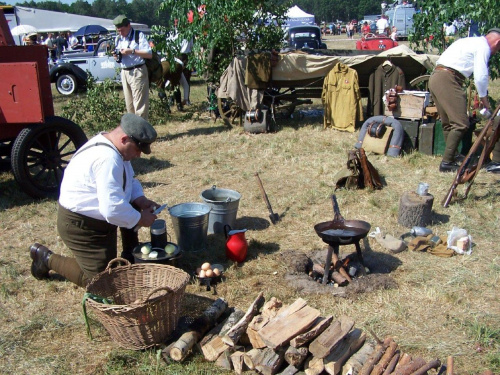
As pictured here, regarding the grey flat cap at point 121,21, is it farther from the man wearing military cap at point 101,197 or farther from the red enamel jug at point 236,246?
the red enamel jug at point 236,246

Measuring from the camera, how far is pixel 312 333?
2924 millimetres

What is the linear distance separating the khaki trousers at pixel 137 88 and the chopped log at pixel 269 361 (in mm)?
5987

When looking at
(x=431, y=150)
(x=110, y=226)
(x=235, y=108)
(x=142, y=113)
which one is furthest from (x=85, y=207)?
(x=235, y=108)

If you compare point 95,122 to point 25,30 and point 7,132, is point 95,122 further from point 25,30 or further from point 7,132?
point 25,30

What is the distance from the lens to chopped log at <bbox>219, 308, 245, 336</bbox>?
10.8 ft

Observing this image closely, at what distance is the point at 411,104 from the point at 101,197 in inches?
221

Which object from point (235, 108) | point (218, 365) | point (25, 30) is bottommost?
point (218, 365)

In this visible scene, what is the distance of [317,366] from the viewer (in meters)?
2.89

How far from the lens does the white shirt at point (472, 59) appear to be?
5.78m

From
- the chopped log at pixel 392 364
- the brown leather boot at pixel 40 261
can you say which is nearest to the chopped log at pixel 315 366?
the chopped log at pixel 392 364

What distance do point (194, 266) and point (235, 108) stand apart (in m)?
5.45

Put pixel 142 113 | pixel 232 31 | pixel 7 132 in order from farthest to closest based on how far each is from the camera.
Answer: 1. pixel 232 31
2. pixel 142 113
3. pixel 7 132

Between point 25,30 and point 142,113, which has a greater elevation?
point 25,30

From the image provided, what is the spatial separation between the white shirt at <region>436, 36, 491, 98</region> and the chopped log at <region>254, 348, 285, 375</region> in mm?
4364
